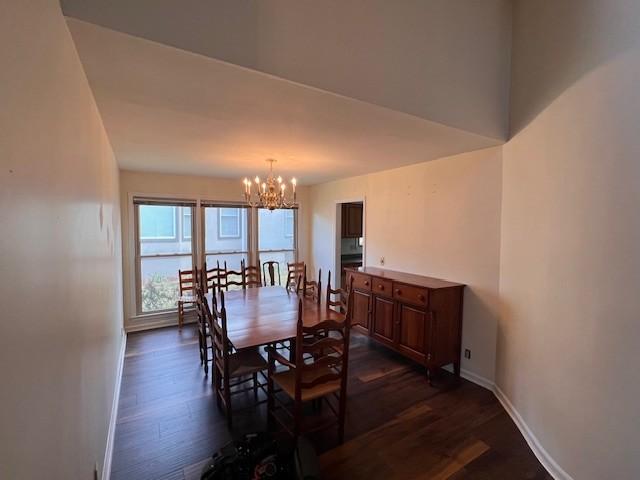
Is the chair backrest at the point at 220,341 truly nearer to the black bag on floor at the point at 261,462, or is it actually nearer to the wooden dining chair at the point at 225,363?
the wooden dining chair at the point at 225,363

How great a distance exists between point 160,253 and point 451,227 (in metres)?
4.27

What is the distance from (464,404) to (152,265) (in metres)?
4.58

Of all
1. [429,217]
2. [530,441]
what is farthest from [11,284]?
[429,217]

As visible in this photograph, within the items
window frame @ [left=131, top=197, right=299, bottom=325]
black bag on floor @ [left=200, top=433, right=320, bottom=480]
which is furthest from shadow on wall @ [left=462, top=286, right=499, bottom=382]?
window frame @ [left=131, top=197, right=299, bottom=325]

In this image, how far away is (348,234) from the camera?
19.1 ft

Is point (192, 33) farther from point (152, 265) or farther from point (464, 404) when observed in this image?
point (152, 265)

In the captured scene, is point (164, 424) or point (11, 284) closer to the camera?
point (11, 284)

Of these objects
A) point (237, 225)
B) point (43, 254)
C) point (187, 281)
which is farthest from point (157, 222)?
point (43, 254)

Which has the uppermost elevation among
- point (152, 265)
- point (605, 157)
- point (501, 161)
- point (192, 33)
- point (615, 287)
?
point (192, 33)

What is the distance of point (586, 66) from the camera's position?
1943 mm

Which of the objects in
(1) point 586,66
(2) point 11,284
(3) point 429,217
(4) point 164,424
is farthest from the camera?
(3) point 429,217

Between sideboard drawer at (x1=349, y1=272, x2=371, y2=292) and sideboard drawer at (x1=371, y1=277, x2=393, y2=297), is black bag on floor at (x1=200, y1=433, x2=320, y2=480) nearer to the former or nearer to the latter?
sideboard drawer at (x1=371, y1=277, x2=393, y2=297)

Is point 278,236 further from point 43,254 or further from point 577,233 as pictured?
point 43,254

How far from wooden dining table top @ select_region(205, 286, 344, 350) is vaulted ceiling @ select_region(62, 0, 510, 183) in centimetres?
166
